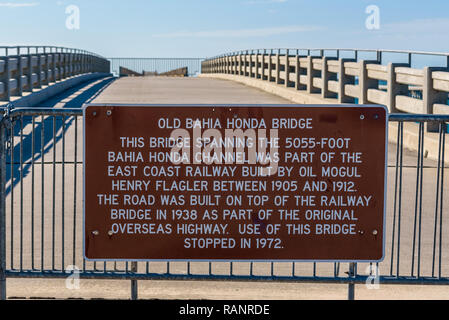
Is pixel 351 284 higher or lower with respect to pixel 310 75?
lower

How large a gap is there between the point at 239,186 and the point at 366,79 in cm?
1417

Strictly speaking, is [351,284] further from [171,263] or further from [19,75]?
[19,75]

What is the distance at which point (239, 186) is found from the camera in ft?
19.6

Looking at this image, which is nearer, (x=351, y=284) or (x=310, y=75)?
(x=351, y=284)

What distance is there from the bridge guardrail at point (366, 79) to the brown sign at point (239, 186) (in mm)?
8773

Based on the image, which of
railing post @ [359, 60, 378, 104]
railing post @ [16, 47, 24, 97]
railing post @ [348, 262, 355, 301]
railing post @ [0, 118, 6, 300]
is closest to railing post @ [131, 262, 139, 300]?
railing post @ [0, 118, 6, 300]

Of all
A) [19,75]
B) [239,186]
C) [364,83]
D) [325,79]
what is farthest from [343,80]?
[239,186]

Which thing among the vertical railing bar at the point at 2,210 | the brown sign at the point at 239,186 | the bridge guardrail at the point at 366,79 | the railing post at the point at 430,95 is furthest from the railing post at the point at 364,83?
the vertical railing bar at the point at 2,210

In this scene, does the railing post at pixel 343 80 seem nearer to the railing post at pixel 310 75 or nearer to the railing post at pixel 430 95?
the railing post at pixel 310 75

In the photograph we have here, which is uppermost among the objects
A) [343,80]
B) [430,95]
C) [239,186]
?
[343,80]

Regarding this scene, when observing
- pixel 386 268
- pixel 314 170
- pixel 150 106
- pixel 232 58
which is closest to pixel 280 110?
pixel 314 170

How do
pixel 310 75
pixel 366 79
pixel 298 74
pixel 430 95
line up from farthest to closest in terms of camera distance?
pixel 298 74 → pixel 310 75 → pixel 366 79 → pixel 430 95
